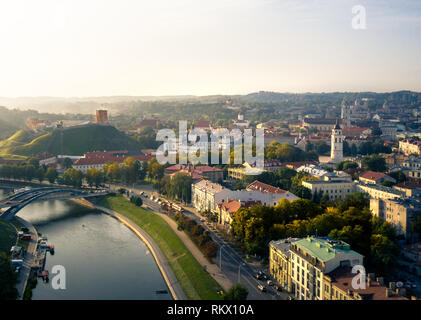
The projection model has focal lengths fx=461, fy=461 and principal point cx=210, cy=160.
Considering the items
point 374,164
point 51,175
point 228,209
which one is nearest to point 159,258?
point 228,209

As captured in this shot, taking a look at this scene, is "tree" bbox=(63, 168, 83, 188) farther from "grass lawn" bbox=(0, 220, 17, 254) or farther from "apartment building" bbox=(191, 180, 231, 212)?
"grass lawn" bbox=(0, 220, 17, 254)

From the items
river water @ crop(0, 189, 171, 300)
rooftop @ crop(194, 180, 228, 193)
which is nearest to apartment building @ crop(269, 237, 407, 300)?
river water @ crop(0, 189, 171, 300)

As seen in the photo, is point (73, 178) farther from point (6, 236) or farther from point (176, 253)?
point (176, 253)

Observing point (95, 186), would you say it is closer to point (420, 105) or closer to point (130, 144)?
point (130, 144)
